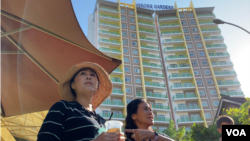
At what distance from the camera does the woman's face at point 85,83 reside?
6.57 ft

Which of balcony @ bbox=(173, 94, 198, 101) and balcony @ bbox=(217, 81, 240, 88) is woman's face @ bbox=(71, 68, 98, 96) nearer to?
balcony @ bbox=(173, 94, 198, 101)

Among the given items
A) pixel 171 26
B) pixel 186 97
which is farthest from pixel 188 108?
pixel 171 26

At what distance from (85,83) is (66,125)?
555mm

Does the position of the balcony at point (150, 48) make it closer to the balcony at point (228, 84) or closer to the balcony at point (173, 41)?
the balcony at point (173, 41)

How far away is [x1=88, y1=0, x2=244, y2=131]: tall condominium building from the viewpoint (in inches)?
1262

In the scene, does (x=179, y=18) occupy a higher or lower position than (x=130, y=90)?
higher

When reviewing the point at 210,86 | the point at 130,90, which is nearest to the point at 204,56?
the point at 210,86

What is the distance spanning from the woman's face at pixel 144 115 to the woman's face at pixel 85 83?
2.33 feet

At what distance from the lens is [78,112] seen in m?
1.71

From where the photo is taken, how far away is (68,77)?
6.89 ft

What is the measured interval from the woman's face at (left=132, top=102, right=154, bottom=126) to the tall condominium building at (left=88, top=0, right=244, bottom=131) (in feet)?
87.4

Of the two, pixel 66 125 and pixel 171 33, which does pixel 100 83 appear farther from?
pixel 171 33

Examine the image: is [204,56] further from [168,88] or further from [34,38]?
[34,38]

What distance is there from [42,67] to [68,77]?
76.6 inches
